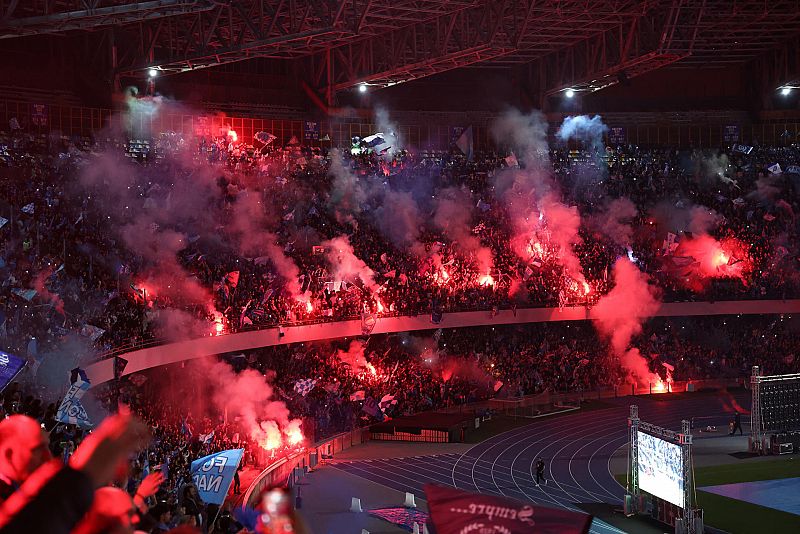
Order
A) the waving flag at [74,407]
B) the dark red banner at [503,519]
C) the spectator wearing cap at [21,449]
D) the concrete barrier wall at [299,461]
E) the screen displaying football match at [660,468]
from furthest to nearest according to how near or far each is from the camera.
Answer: the concrete barrier wall at [299,461] < the screen displaying football match at [660,468] < the waving flag at [74,407] < the dark red banner at [503,519] < the spectator wearing cap at [21,449]

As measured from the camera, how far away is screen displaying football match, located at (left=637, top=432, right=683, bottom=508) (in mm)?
24594

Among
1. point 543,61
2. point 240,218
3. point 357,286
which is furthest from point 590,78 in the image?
point 240,218

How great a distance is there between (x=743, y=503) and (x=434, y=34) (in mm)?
23425

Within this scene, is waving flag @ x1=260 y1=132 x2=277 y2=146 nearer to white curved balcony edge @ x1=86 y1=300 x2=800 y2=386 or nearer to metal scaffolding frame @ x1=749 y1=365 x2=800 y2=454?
white curved balcony edge @ x1=86 y1=300 x2=800 y2=386

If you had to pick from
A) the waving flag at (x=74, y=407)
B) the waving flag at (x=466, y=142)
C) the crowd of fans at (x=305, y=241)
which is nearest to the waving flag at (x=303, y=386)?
the crowd of fans at (x=305, y=241)

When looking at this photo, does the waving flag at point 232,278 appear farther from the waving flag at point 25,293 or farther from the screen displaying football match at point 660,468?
the screen displaying football match at point 660,468

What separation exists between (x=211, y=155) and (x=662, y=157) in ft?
78.4

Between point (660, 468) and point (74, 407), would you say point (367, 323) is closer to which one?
point (660, 468)

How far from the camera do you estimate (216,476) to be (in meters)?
15.1

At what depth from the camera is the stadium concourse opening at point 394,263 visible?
26.4m

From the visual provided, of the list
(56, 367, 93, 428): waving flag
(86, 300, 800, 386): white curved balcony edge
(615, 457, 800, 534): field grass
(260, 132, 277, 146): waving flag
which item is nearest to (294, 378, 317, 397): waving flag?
Result: (86, 300, 800, 386): white curved balcony edge

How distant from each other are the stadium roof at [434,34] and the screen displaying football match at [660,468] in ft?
57.4

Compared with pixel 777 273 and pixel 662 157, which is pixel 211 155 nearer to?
pixel 662 157

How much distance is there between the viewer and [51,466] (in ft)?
12.8
